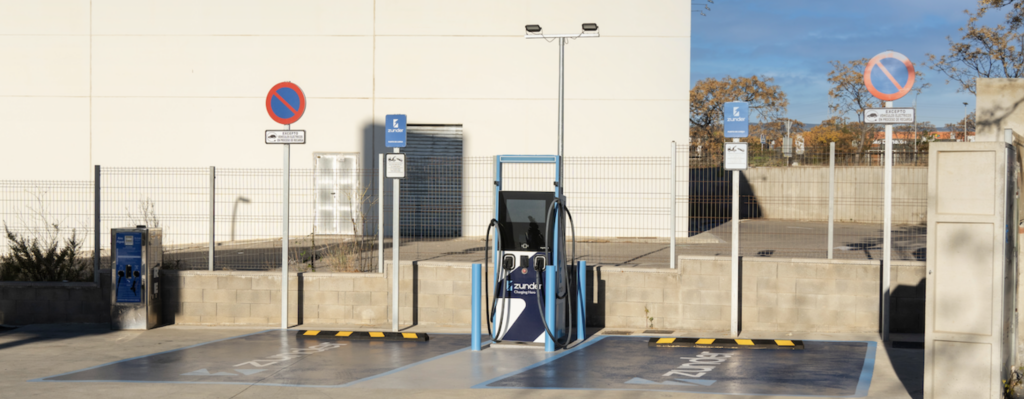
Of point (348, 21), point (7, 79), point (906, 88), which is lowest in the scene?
point (906, 88)

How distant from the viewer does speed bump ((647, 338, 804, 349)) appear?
8.81 metres

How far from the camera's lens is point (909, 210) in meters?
10.5

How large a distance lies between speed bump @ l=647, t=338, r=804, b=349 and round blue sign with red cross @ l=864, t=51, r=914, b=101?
295cm

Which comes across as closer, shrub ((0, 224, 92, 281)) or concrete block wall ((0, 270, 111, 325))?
concrete block wall ((0, 270, 111, 325))

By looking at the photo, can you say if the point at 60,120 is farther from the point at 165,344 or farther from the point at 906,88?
the point at 906,88

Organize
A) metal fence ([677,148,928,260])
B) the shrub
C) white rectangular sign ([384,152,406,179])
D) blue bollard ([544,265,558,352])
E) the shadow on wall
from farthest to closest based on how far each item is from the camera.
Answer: the shrub → the shadow on wall → metal fence ([677,148,928,260]) → white rectangular sign ([384,152,406,179]) → blue bollard ([544,265,558,352])

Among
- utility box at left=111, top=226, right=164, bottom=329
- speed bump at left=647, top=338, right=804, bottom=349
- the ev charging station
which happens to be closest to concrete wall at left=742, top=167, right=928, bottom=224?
speed bump at left=647, top=338, right=804, bottom=349

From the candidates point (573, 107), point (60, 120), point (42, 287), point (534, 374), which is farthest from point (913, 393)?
point (60, 120)

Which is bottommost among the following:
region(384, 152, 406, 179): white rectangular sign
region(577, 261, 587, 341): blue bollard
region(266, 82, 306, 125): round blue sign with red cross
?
region(577, 261, 587, 341): blue bollard

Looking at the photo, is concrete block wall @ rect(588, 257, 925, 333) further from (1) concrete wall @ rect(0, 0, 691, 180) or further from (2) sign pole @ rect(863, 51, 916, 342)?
(1) concrete wall @ rect(0, 0, 691, 180)

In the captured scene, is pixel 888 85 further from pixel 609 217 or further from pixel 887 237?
pixel 609 217

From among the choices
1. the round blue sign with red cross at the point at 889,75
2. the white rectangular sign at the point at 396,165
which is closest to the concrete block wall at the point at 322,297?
the white rectangular sign at the point at 396,165

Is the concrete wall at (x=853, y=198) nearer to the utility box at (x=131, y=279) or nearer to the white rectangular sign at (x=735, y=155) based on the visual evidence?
the white rectangular sign at (x=735, y=155)

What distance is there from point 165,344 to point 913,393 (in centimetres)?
793
